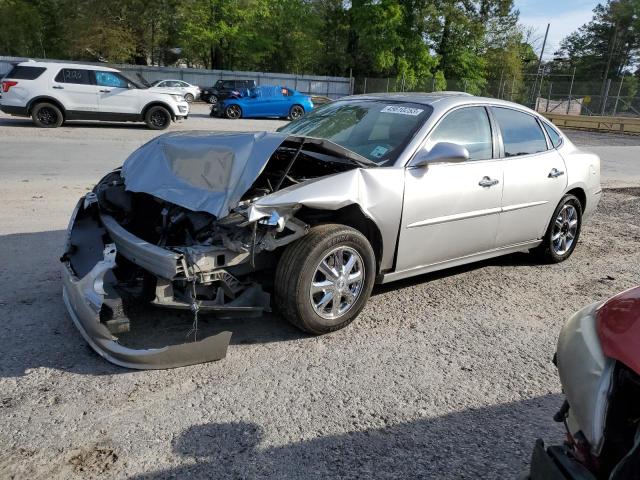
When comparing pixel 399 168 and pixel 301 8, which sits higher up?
pixel 301 8

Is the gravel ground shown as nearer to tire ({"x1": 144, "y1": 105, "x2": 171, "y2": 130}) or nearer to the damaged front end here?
the damaged front end

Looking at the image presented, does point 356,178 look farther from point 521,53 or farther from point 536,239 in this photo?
point 521,53

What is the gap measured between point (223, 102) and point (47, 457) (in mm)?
23131

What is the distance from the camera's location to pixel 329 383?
3082mm

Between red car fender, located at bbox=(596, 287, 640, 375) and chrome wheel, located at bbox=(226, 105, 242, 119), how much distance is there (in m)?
23.4

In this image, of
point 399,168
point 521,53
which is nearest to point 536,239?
point 399,168

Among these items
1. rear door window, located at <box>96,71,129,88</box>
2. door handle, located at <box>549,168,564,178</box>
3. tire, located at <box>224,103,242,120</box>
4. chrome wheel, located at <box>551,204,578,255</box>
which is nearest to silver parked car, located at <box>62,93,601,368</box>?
door handle, located at <box>549,168,564,178</box>

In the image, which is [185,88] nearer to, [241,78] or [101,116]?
[241,78]

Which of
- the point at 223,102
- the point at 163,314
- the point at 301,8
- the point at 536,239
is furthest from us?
the point at 301,8

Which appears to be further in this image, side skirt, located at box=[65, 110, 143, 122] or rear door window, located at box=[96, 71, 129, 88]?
rear door window, located at box=[96, 71, 129, 88]

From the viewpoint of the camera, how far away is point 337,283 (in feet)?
11.7

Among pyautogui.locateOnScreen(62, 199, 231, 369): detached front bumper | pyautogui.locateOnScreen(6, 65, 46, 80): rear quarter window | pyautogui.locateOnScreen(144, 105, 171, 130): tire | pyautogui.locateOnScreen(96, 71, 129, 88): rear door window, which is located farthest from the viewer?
pyautogui.locateOnScreen(144, 105, 171, 130): tire

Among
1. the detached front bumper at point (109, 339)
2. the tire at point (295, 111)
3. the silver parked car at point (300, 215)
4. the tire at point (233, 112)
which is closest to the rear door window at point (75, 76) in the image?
the tire at point (233, 112)

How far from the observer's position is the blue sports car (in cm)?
2403
